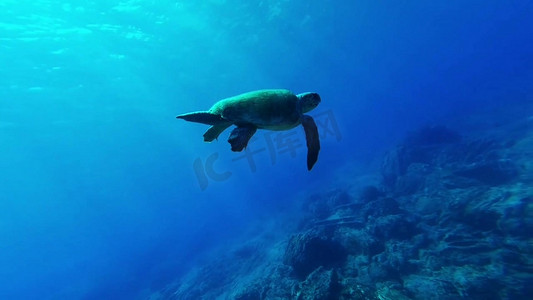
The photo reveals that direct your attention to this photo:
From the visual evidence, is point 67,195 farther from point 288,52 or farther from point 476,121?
point 476,121

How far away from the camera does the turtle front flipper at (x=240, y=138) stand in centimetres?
241

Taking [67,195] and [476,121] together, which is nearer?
[476,121]

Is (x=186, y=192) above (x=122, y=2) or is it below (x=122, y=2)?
A: below

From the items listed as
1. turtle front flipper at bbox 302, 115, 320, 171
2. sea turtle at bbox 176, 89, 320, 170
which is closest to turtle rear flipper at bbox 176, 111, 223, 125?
sea turtle at bbox 176, 89, 320, 170

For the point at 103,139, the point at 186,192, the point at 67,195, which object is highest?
the point at 103,139

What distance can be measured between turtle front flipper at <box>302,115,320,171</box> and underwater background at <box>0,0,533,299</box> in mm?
5275

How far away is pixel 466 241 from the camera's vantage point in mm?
7719

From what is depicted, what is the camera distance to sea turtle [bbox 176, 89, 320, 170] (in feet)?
8.29

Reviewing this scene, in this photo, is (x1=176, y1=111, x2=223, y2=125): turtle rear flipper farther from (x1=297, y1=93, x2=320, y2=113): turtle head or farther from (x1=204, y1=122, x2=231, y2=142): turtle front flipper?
(x1=297, y1=93, x2=320, y2=113): turtle head

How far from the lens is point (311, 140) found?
262 cm

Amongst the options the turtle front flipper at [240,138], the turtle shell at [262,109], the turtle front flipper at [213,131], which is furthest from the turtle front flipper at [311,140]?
the turtle front flipper at [213,131]

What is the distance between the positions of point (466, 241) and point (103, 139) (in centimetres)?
4980

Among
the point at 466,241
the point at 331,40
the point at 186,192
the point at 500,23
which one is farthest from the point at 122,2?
the point at 500,23

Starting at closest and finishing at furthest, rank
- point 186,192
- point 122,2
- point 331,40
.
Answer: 1. point 122,2
2. point 331,40
3. point 186,192
